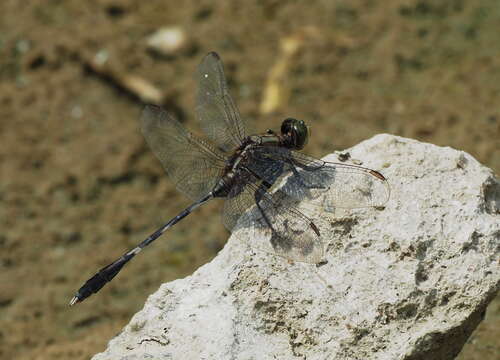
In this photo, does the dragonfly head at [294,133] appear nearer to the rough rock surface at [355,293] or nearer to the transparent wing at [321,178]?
the transparent wing at [321,178]

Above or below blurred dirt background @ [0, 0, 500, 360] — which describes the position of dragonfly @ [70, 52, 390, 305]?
below

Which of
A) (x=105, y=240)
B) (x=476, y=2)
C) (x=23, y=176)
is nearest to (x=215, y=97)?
(x=105, y=240)

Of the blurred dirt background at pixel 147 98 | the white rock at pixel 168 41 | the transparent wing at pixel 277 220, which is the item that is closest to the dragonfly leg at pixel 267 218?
the transparent wing at pixel 277 220

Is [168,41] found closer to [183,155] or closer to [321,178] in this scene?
[183,155]

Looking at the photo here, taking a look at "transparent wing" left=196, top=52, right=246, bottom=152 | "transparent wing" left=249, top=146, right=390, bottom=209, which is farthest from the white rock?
"transparent wing" left=249, top=146, right=390, bottom=209

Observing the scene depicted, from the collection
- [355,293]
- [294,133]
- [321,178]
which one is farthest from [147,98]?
[355,293]

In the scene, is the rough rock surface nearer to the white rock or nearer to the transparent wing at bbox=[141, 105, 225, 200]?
the transparent wing at bbox=[141, 105, 225, 200]
